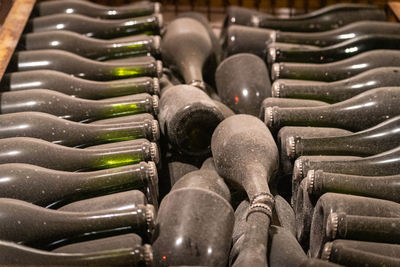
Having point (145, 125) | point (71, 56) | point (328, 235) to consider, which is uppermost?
point (71, 56)

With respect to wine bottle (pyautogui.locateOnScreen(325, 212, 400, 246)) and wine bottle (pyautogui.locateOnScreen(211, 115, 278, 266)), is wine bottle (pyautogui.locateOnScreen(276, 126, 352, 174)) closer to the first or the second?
wine bottle (pyautogui.locateOnScreen(211, 115, 278, 266))

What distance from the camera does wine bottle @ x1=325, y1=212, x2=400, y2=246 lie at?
105cm

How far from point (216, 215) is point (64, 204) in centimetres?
34

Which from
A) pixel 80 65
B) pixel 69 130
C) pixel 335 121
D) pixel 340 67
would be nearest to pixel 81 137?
pixel 69 130

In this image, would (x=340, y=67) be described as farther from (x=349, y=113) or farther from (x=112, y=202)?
(x=112, y=202)

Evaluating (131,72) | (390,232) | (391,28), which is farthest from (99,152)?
(391,28)

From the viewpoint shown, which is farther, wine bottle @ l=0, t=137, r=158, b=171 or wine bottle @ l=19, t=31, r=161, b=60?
wine bottle @ l=19, t=31, r=161, b=60

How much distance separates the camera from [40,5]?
1813mm

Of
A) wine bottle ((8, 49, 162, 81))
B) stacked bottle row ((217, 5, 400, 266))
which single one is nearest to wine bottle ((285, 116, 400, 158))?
stacked bottle row ((217, 5, 400, 266))

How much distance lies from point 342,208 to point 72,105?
2.38ft

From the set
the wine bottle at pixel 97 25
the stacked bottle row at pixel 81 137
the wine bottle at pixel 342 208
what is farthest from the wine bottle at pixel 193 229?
the wine bottle at pixel 97 25

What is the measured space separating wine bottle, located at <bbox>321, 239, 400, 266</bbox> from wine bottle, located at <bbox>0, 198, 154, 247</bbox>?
0.34 metres

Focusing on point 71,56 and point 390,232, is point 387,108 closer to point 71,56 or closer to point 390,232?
point 390,232

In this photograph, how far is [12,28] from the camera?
156cm
